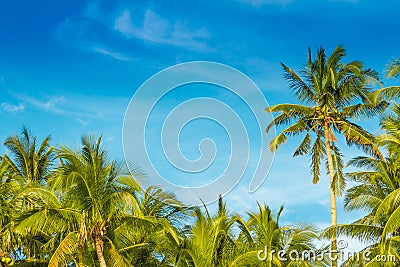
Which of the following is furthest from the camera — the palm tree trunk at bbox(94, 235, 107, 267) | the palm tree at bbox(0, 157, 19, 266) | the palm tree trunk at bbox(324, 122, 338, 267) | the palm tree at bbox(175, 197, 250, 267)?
the palm tree trunk at bbox(324, 122, 338, 267)

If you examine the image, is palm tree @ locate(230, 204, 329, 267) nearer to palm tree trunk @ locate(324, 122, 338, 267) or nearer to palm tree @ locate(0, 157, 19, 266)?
palm tree trunk @ locate(324, 122, 338, 267)

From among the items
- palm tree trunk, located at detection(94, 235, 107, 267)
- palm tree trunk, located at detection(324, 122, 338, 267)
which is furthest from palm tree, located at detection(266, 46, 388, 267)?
palm tree trunk, located at detection(94, 235, 107, 267)

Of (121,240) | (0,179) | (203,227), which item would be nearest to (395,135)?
(203,227)

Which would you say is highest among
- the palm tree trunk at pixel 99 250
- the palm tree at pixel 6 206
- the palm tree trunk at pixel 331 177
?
the palm tree trunk at pixel 331 177

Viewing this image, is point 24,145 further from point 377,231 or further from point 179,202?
point 377,231

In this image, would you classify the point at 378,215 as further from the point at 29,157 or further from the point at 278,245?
the point at 29,157

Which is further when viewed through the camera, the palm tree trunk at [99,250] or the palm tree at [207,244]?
the palm tree at [207,244]

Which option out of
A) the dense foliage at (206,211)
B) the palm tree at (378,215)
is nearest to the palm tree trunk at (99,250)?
the dense foliage at (206,211)

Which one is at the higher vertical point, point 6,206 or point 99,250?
point 6,206

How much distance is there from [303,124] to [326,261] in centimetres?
824

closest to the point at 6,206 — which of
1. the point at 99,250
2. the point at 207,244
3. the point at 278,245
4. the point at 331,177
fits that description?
the point at 99,250

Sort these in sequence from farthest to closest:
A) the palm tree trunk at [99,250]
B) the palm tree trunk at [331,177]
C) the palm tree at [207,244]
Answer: the palm tree trunk at [331,177], the palm tree at [207,244], the palm tree trunk at [99,250]

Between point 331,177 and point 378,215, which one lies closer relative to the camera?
point 378,215

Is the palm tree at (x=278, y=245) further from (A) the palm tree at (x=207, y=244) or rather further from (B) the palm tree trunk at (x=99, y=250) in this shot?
(B) the palm tree trunk at (x=99, y=250)
